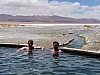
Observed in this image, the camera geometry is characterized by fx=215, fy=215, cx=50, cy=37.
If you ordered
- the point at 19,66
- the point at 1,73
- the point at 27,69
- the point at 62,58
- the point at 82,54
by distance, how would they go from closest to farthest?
the point at 1,73
the point at 27,69
the point at 19,66
the point at 62,58
the point at 82,54

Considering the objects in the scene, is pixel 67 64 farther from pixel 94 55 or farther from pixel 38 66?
pixel 94 55

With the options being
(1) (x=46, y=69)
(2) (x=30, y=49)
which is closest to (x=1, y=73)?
(1) (x=46, y=69)

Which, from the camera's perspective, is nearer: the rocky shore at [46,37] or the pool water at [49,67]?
the pool water at [49,67]

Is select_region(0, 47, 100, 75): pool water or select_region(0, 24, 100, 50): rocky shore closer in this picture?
select_region(0, 47, 100, 75): pool water

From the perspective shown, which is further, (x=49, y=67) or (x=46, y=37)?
(x=46, y=37)

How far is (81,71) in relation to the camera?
399 inches

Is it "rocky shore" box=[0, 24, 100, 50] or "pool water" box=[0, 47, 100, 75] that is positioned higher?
"rocky shore" box=[0, 24, 100, 50]

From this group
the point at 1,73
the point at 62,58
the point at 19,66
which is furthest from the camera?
the point at 62,58

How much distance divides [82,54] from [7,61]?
5.19 meters

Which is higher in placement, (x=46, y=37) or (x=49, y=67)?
(x=46, y=37)

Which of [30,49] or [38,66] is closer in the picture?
[38,66]

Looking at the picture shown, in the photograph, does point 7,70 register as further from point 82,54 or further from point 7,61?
point 82,54

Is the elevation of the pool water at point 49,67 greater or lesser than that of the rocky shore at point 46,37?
lesser

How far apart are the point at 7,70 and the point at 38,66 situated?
1.73 m
